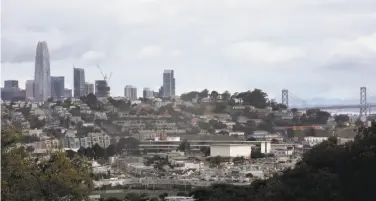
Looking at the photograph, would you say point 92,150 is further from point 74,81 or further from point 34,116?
point 74,81

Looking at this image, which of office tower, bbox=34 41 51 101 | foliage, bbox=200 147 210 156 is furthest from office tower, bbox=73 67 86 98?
foliage, bbox=200 147 210 156

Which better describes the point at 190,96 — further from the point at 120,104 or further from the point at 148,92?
the point at 148,92

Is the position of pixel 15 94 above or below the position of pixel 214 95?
above

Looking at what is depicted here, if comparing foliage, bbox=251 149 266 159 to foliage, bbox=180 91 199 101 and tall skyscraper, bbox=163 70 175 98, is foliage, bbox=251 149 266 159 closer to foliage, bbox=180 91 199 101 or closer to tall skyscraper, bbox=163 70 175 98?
foliage, bbox=180 91 199 101

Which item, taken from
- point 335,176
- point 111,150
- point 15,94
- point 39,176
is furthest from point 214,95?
point 39,176

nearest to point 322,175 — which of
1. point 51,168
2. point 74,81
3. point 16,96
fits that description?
point 51,168

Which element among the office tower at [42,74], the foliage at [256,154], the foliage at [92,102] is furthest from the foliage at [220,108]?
the office tower at [42,74]

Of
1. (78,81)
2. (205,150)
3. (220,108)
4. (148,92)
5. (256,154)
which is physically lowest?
(256,154)
